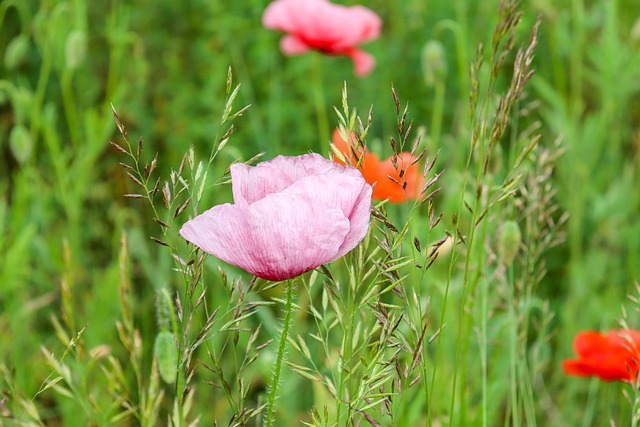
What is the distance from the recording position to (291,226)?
576 millimetres

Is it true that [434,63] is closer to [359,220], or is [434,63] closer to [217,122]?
[217,122]

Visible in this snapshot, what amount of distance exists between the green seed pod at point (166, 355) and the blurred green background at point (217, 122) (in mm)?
499

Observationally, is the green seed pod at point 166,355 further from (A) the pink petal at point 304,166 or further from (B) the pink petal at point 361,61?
(B) the pink petal at point 361,61

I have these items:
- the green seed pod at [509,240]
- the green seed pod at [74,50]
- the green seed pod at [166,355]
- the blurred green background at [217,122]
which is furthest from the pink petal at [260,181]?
the green seed pod at [74,50]

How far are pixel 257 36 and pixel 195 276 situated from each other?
1.74 metres

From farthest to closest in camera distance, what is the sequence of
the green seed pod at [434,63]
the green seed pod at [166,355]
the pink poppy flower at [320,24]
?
the pink poppy flower at [320,24]
the green seed pod at [434,63]
the green seed pod at [166,355]

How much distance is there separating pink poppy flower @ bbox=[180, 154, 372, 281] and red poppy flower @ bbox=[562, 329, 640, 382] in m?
0.39

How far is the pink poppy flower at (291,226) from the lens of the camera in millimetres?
→ 571

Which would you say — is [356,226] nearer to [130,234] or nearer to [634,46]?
[130,234]

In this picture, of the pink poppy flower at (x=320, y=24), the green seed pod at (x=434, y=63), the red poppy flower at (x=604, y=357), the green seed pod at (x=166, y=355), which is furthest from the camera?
the pink poppy flower at (x=320, y=24)

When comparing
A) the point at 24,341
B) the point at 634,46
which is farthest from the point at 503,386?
the point at 634,46

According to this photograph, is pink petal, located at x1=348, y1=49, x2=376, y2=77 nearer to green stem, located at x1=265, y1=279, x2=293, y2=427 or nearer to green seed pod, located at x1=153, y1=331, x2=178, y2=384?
green seed pod, located at x1=153, y1=331, x2=178, y2=384

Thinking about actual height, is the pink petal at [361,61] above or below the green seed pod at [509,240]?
below

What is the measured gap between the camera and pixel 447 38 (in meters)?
2.33
